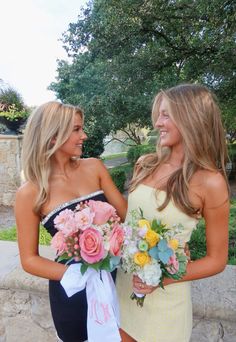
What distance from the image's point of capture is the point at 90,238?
110 cm

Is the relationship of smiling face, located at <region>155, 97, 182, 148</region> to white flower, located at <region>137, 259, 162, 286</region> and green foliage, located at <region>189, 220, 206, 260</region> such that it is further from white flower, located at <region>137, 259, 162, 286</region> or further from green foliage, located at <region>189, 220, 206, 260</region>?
green foliage, located at <region>189, 220, 206, 260</region>

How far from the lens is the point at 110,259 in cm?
115

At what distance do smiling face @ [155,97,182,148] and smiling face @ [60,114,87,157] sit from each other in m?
0.38

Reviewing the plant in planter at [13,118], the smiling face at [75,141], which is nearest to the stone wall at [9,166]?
the plant in planter at [13,118]

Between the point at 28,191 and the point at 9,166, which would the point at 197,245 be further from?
the point at 9,166

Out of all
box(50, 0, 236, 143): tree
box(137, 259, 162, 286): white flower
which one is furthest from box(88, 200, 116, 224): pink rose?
box(50, 0, 236, 143): tree

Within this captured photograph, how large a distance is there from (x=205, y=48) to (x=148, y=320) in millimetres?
4956

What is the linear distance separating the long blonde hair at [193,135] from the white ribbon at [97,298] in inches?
16.1

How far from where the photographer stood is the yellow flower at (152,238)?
42.4 inches

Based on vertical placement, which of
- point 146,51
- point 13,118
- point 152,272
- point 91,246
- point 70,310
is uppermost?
point 146,51

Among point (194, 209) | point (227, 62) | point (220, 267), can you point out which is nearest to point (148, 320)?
point (220, 267)

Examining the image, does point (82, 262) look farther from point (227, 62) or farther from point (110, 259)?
point (227, 62)

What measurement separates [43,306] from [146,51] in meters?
4.88

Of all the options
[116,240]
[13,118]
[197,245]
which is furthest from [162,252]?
[13,118]
